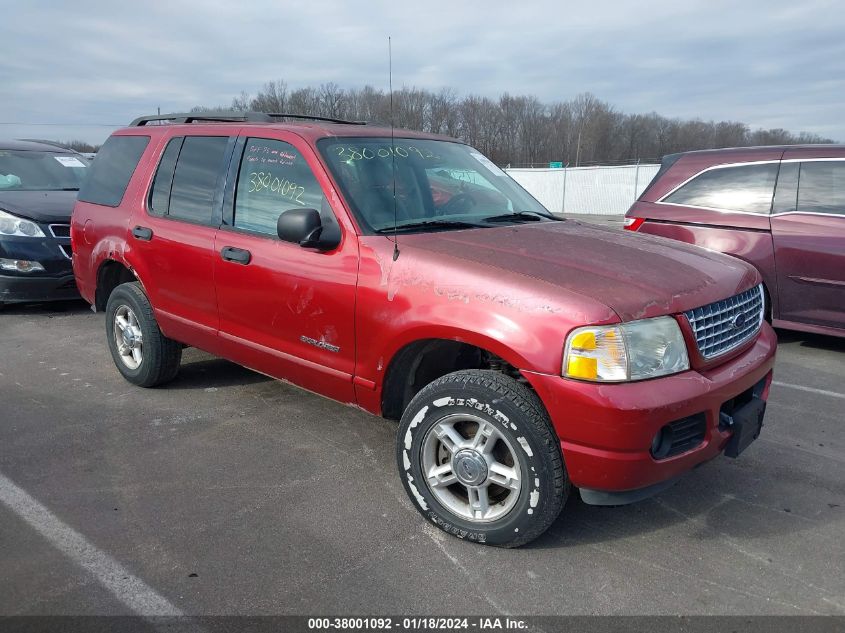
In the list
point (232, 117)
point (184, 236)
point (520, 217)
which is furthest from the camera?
point (232, 117)

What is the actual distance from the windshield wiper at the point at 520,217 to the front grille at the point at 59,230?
5.54 meters

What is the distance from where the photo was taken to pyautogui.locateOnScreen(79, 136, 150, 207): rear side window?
4867 mm

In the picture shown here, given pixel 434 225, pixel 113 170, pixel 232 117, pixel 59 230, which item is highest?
pixel 232 117

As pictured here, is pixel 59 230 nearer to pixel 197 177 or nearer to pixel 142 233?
pixel 142 233

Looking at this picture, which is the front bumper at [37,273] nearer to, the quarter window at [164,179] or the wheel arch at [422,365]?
the quarter window at [164,179]

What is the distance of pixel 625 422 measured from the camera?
8.23 ft

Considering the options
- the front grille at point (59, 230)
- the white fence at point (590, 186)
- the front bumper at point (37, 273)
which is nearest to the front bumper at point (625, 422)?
the front bumper at point (37, 273)

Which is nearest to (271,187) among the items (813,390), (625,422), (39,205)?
(625,422)

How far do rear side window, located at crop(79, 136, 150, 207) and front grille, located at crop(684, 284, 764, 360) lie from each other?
12.8ft

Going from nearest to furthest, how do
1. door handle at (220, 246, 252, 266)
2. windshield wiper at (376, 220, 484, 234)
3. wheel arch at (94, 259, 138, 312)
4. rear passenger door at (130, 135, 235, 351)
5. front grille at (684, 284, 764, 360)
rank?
front grille at (684, 284, 764, 360) → windshield wiper at (376, 220, 484, 234) → door handle at (220, 246, 252, 266) → rear passenger door at (130, 135, 235, 351) → wheel arch at (94, 259, 138, 312)

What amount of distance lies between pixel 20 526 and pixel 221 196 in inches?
80.7

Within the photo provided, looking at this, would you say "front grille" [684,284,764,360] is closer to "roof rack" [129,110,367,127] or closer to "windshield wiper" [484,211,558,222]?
"windshield wiper" [484,211,558,222]

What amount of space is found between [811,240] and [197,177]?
502 cm

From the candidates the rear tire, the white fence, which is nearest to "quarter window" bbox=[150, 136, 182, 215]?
Result: the rear tire
